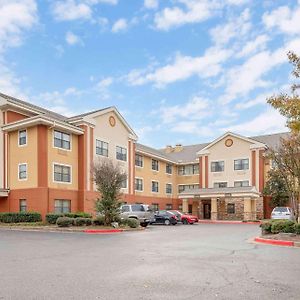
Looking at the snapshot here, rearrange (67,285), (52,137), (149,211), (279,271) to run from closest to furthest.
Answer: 1. (67,285)
2. (279,271)
3. (149,211)
4. (52,137)

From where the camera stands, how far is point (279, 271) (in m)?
9.49

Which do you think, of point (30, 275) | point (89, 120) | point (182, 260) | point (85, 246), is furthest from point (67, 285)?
point (89, 120)

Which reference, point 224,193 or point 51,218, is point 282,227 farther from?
point 224,193

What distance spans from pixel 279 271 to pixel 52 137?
26413mm

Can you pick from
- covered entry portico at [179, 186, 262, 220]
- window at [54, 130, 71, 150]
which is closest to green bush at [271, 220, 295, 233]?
window at [54, 130, 71, 150]

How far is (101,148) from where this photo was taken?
37781 mm

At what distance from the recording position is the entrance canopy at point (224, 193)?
44.0 metres

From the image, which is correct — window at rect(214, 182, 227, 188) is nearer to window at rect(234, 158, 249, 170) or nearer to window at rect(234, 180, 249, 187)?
Answer: window at rect(234, 180, 249, 187)

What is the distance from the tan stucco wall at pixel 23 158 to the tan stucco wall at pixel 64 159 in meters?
1.22

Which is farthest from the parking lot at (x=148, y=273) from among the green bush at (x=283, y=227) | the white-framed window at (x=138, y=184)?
the white-framed window at (x=138, y=184)

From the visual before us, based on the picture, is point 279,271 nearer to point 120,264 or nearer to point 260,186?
point 120,264

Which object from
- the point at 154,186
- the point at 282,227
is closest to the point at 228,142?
the point at 154,186

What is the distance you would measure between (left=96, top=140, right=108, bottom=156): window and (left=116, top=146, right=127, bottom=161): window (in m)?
2.22

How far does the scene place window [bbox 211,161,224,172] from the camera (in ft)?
167
